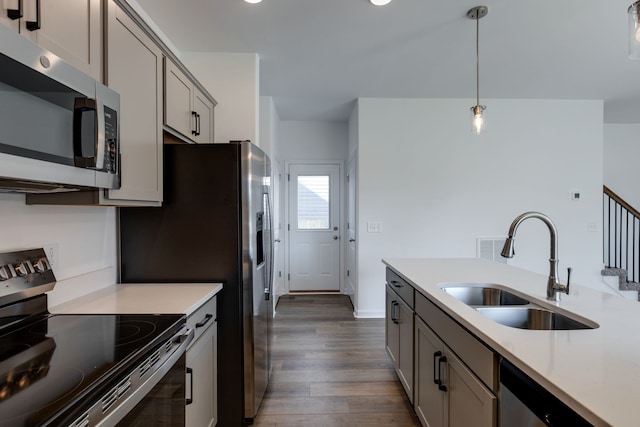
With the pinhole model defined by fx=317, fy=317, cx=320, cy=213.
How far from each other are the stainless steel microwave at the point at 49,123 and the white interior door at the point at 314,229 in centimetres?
376

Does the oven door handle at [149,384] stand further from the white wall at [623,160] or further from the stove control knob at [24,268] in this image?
the white wall at [623,160]

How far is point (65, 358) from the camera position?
926 millimetres

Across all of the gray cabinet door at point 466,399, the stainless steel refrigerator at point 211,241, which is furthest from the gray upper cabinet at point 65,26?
the gray cabinet door at point 466,399

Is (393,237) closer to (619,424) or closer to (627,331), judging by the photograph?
(627,331)

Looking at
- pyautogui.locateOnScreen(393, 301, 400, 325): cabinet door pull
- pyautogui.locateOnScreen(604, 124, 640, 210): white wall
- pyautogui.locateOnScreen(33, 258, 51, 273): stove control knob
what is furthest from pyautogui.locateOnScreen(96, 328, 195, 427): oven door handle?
pyautogui.locateOnScreen(604, 124, 640, 210): white wall

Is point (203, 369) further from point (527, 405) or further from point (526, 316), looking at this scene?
point (526, 316)

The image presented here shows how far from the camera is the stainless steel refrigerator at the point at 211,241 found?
1.83 metres

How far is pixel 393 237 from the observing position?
3.89 m

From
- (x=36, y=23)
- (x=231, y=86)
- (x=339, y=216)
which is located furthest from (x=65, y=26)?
(x=339, y=216)

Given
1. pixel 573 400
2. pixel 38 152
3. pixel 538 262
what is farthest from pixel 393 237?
pixel 38 152

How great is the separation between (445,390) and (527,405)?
57 centimetres

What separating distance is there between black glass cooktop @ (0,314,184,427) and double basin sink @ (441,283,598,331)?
1397 millimetres

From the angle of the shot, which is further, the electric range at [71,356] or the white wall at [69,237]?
the white wall at [69,237]

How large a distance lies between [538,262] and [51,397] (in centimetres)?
466
